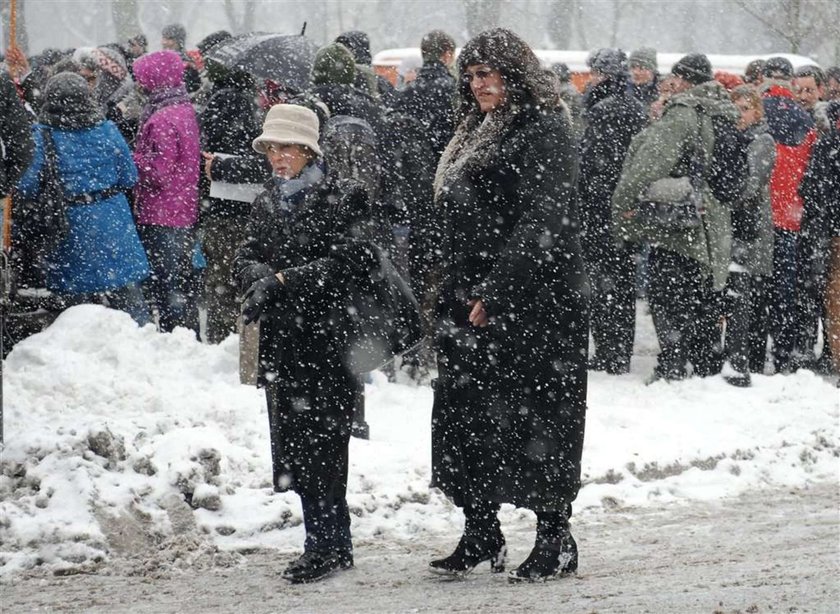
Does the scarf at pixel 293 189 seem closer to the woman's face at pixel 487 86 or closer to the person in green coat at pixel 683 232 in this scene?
the woman's face at pixel 487 86

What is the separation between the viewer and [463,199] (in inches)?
207

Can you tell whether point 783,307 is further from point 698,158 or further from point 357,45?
point 357,45

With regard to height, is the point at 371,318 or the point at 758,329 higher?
the point at 371,318

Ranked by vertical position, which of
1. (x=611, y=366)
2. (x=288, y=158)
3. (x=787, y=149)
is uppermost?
(x=288, y=158)

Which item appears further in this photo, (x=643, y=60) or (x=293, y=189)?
(x=643, y=60)

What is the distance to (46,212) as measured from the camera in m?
8.38

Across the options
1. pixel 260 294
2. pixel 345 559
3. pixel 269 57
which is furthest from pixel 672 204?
pixel 260 294

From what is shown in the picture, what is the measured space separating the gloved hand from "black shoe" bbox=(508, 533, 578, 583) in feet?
4.58

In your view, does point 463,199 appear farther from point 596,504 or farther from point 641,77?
point 641,77

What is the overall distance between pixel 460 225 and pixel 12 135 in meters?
2.97

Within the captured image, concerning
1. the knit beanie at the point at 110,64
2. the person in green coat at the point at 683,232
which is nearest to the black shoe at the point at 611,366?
the person in green coat at the point at 683,232

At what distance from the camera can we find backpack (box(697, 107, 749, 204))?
941cm

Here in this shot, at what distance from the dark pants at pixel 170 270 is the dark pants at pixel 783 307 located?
461 cm

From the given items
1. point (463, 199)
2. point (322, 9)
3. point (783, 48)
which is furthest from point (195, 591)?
point (322, 9)
